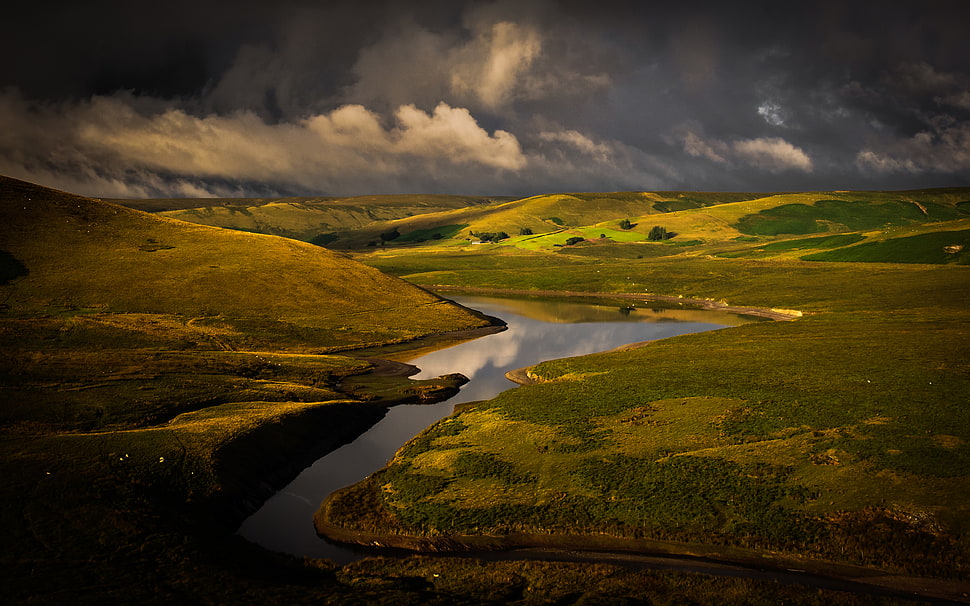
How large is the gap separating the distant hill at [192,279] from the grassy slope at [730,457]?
154 feet

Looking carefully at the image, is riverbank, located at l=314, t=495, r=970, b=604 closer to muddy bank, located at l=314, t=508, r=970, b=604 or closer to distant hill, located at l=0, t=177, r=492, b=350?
muddy bank, located at l=314, t=508, r=970, b=604

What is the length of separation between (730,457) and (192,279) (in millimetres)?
100691

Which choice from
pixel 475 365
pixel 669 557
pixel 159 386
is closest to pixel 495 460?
pixel 669 557

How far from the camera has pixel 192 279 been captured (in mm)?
117250

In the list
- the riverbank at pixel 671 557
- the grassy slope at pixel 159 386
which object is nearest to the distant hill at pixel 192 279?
the grassy slope at pixel 159 386

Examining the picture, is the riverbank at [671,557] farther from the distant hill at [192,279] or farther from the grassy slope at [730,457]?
the distant hill at [192,279]

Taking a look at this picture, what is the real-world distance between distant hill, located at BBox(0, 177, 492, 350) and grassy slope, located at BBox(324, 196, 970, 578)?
46.9 meters

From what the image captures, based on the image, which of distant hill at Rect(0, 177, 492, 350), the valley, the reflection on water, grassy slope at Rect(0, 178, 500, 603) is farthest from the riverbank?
distant hill at Rect(0, 177, 492, 350)

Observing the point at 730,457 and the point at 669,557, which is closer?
the point at 669,557

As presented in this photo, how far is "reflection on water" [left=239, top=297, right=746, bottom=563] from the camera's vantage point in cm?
3972

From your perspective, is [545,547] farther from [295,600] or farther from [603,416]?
[603,416]

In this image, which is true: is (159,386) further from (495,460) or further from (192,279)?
(192,279)

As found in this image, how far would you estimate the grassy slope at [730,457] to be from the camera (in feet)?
117


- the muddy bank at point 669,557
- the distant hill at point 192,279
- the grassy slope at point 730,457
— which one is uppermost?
the distant hill at point 192,279
